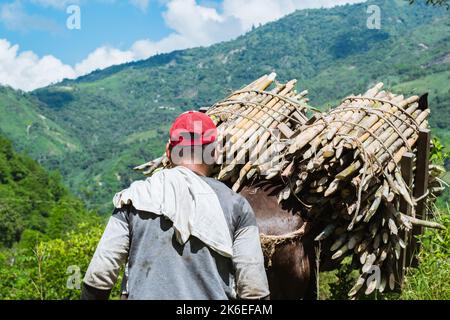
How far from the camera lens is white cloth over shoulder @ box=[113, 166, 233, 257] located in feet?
8.54

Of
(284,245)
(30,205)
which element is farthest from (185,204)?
(30,205)

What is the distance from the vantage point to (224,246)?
2.61 meters

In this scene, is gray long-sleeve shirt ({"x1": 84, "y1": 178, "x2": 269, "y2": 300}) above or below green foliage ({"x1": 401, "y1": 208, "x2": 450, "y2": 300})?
above

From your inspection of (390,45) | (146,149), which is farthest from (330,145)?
(390,45)

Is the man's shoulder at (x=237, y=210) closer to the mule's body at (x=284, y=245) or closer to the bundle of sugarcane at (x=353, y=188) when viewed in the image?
the mule's body at (x=284, y=245)

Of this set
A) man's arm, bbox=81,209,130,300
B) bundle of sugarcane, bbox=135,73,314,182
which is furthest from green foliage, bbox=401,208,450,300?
man's arm, bbox=81,209,130,300

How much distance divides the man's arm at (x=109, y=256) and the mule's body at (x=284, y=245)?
1514 millimetres

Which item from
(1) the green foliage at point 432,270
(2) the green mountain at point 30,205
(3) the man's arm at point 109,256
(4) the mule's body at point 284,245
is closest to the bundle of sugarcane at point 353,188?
(4) the mule's body at point 284,245

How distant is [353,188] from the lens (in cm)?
418

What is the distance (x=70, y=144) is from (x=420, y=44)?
100m

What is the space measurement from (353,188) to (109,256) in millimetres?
2098

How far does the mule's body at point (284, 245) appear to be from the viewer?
409cm

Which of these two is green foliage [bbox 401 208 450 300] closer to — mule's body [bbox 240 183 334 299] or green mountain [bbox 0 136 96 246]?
mule's body [bbox 240 183 334 299]

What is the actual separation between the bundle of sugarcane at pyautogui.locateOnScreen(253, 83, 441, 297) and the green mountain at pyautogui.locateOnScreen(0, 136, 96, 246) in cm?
2731
